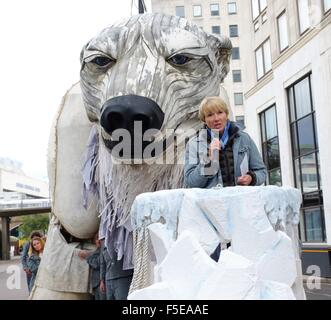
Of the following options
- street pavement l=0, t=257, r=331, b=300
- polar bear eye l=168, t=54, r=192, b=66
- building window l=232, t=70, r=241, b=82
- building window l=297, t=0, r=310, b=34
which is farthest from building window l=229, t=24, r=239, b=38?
polar bear eye l=168, t=54, r=192, b=66

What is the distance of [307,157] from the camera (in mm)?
10273

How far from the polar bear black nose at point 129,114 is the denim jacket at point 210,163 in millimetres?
233

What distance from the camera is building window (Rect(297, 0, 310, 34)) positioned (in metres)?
9.95

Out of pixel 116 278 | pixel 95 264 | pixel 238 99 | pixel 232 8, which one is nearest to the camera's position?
pixel 116 278

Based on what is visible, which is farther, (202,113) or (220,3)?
(220,3)

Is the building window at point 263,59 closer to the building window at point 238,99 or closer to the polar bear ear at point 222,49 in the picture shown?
the polar bear ear at point 222,49

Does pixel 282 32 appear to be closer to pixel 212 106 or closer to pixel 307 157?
pixel 307 157

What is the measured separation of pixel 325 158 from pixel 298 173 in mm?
1375

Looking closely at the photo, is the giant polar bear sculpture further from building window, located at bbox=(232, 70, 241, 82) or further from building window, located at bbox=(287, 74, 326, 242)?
building window, located at bbox=(232, 70, 241, 82)

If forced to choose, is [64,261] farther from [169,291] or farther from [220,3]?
[220,3]

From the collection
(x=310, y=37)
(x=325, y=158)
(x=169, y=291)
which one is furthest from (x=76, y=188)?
(x=310, y=37)

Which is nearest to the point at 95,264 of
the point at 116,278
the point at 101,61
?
the point at 116,278

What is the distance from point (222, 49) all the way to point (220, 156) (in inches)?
26.9

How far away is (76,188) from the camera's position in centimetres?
211
